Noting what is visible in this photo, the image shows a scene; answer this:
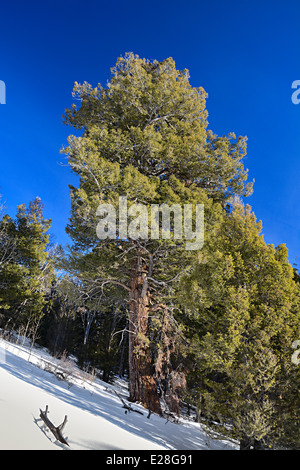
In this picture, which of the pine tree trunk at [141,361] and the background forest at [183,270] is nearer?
the background forest at [183,270]

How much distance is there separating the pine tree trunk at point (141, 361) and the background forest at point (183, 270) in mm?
33

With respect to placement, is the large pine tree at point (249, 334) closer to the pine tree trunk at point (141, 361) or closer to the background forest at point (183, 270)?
the background forest at point (183, 270)

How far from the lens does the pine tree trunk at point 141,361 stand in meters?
7.33

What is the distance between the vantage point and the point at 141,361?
7.50m

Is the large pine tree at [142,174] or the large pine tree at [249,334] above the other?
the large pine tree at [142,174]

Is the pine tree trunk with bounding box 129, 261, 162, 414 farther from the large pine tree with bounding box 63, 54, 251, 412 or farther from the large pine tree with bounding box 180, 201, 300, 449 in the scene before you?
the large pine tree with bounding box 180, 201, 300, 449

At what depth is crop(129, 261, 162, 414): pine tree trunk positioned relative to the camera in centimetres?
733

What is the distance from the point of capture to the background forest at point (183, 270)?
443 cm

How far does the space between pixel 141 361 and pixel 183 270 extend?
2869 millimetres

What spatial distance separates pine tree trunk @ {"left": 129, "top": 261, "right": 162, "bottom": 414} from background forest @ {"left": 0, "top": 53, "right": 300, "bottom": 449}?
33 mm

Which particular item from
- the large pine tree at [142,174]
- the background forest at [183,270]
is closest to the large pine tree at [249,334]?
the background forest at [183,270]

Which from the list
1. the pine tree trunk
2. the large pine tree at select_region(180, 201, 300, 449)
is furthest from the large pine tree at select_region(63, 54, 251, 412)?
the large pine tree at select_region(180, 201, 300, 449)

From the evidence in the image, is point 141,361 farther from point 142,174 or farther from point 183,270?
point 142,174

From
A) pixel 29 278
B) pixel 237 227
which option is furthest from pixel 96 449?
pixel 29 278
